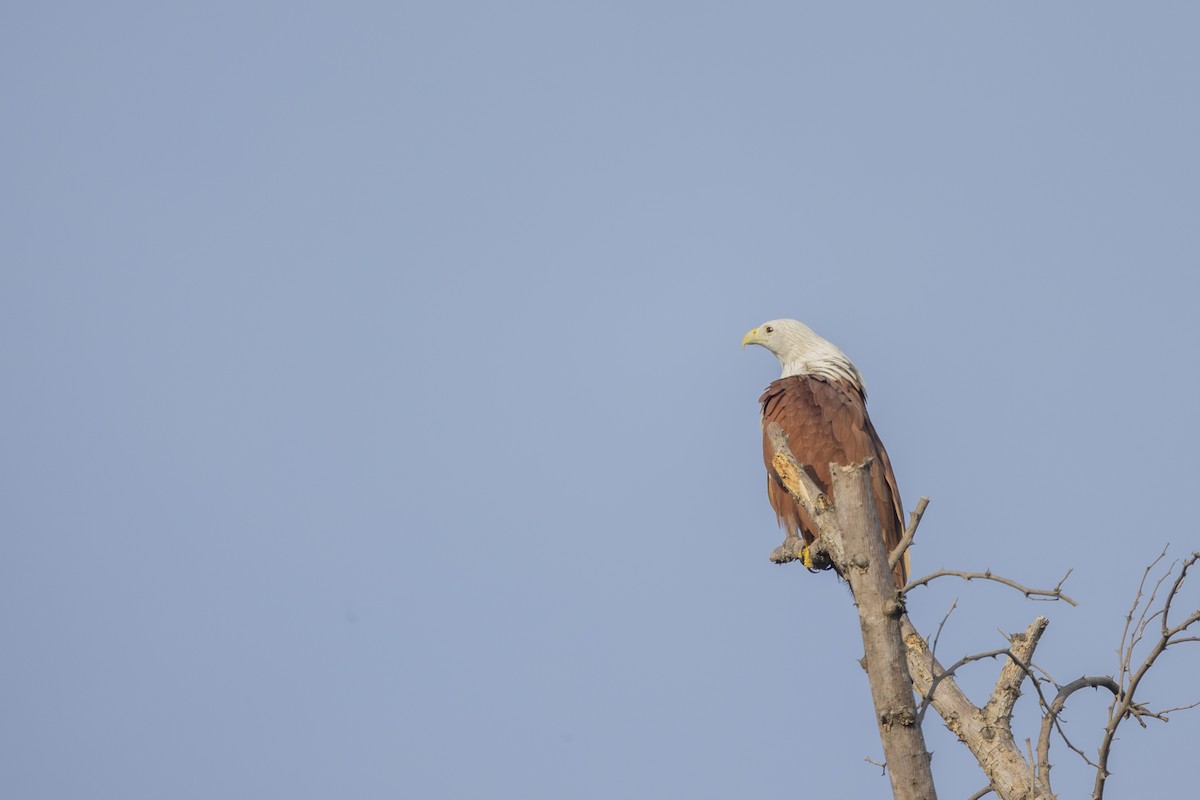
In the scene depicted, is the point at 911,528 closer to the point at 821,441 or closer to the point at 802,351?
the point at 821,441

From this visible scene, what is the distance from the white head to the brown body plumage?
0.51 metres

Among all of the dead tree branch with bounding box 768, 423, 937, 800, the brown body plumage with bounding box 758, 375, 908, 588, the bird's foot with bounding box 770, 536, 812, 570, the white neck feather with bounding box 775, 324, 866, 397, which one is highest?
the white neck feather with bounding box 775, 324, 866, 397

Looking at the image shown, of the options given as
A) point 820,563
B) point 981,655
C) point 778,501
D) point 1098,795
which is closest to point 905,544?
point 981,655

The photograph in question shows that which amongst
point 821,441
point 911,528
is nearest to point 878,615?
point 911,528

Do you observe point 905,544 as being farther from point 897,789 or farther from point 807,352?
point 807,352

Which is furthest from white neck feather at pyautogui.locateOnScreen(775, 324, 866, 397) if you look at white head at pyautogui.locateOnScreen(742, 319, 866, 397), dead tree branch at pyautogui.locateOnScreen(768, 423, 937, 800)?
dead tree branch at pyautogui.locateOnScreen(768, 423, 937, 800)

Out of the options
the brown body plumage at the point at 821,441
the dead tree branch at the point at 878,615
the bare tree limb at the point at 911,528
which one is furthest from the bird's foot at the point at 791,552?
the bare tree limb at the point at 911,528

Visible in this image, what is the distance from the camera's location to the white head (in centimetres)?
926

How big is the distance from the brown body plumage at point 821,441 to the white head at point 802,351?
0.51 metres

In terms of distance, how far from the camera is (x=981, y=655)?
4230mm

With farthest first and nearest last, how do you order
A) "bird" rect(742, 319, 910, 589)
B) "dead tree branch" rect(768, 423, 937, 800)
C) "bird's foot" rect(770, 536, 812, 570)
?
"bird" rect(742, 319, 910, 589), "bird's foot" rect(770, 536, 812, 570), "dead tree branch" rect(768, 423, 937, 800)

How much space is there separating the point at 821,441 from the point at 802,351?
6.04 ft

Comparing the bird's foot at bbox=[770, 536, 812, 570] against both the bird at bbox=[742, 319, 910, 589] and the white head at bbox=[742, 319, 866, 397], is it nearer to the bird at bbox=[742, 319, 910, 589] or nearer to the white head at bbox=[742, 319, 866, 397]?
the bird at bbox=[742, 319, 910, 589]

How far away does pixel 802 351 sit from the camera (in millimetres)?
9891
